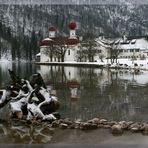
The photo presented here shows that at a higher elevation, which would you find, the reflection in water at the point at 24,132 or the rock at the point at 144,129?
the rock at the point at 144,129

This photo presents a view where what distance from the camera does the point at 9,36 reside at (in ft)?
550

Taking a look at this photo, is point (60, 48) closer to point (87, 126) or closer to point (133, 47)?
point (133, 47)

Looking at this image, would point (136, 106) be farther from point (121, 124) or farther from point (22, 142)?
point (22, 142)

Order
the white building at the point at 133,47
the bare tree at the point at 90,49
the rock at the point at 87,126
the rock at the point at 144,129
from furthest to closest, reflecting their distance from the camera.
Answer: the white building at the point at 133,47, the bare tree at the point at 90,49, the rock at the point at 87,126, the rock at the point at 144,129

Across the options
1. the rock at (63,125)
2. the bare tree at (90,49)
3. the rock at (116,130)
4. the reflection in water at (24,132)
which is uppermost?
the bare tree at (90,49)

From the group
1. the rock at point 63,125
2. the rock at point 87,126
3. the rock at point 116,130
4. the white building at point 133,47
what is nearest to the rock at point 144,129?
the rock at point 116,130

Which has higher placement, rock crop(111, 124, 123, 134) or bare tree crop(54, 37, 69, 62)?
bare tree crop(54, 37, 69, 62)

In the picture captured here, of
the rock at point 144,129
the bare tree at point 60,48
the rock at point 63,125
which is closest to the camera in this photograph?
the rock at point 144,129

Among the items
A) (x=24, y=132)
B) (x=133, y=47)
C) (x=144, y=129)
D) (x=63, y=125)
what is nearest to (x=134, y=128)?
(x=144, y=129)

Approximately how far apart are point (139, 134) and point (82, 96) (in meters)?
11.3

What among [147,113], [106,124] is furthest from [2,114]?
[147,113]

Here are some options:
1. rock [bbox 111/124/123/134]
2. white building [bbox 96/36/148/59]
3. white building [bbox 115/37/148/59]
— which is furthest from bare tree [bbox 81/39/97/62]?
rock [bbox 111/124/123/134]

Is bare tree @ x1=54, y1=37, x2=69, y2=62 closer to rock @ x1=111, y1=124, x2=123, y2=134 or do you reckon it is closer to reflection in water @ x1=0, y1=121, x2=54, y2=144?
reflection in water @ x1=0, y1=121, x2=54, y2=144

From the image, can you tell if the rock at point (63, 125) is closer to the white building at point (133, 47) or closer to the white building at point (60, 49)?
the white building at point (60, 49)
